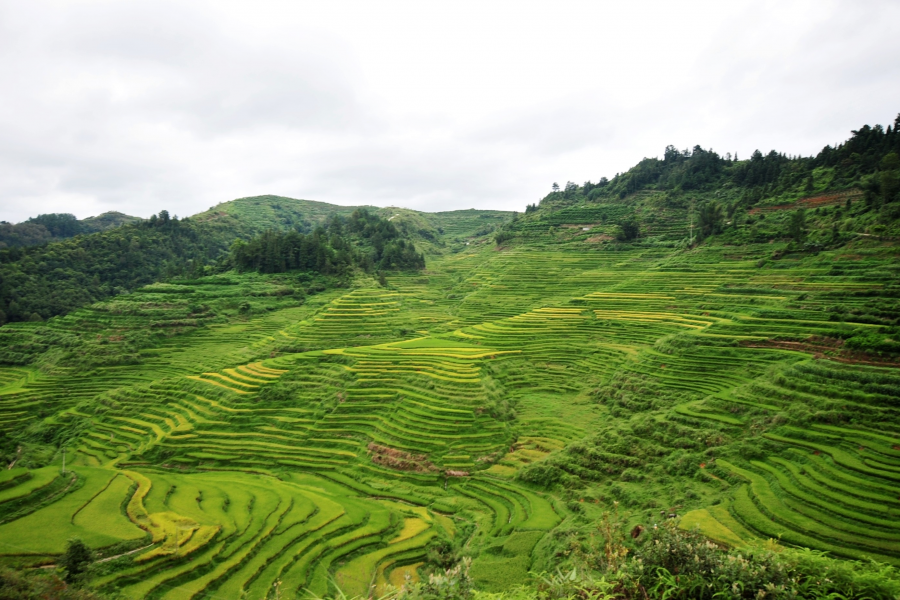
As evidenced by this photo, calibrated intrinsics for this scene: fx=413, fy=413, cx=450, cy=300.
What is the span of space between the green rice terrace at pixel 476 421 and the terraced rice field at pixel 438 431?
0.12 m

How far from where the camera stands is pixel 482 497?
62.8ft

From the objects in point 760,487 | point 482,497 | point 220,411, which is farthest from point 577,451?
point 220,411

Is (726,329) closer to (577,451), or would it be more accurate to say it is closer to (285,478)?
(577,451)

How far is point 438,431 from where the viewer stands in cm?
2331

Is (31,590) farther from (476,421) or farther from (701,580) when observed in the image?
(476,421)

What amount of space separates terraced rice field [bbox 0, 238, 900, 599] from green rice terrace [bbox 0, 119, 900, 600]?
0.38 feet

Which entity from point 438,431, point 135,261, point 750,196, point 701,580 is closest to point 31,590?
point 701,580

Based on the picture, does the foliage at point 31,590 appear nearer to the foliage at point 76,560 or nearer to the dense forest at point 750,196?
the foliage at point 76,560

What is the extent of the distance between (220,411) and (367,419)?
33.5ft

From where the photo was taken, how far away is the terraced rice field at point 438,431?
43.8 feet

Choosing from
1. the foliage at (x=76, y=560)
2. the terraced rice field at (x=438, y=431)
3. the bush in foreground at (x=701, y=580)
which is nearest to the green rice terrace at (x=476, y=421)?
the terraced rice field at (x=438, y=431)

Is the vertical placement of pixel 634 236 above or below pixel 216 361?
above

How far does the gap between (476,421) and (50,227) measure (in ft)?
470

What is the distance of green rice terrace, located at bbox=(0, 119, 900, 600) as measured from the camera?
43.9 ft
